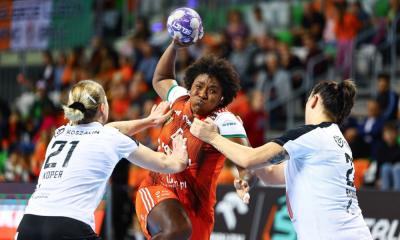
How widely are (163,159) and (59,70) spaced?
11.5 m

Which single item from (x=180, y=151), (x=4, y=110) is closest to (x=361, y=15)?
(x=180, y=151)

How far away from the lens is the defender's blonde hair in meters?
4.61

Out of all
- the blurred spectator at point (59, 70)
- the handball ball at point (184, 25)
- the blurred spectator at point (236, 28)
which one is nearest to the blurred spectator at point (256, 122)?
the blurred spectator at point (236, 28)

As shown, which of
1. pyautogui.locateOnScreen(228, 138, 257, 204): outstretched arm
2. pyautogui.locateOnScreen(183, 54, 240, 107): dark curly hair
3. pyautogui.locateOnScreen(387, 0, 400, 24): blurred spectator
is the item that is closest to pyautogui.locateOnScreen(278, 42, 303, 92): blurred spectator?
pyautogui.locateOnScreen(387, 0, 400, 24): blurred spectator

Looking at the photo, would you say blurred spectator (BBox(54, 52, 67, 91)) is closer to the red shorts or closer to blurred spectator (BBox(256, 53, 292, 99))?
blurred spectator (BBox(256, 53, 292, 99))

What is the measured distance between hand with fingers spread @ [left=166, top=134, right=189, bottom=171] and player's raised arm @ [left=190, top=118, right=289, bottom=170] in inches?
8.4

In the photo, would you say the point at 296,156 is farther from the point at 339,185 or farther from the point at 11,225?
the point at 11,225

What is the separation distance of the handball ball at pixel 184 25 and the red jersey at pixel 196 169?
0.73 metres

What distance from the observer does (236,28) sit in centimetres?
1373

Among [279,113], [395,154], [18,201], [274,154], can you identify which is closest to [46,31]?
[279,113]

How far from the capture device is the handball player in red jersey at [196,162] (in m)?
5.20

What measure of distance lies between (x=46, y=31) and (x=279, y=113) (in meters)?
6.21

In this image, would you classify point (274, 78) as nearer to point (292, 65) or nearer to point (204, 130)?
point (292, 65)

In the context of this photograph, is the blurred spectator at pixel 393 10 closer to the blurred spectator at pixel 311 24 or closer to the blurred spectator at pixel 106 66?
the blurred spectator at pixel 311 24
